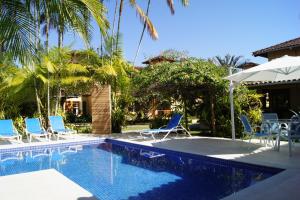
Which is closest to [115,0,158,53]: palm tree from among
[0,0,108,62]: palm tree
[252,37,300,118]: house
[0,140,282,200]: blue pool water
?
[252,37,300,118]: house

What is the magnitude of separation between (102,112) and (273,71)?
27.8 ft

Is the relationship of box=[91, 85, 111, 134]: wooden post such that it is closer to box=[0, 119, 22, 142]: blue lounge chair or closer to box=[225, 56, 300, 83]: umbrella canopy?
box=[0, 119, 22, 142]: blue lounge chair

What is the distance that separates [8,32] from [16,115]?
11.1 m

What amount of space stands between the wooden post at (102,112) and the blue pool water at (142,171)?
3.85 m

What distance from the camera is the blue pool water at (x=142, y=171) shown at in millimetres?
6277

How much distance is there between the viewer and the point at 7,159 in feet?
33.4

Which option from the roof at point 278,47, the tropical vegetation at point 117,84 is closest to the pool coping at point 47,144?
the tropical vegetation at point 117,84

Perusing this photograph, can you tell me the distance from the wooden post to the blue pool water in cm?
385

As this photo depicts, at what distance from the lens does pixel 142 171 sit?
8109 mm

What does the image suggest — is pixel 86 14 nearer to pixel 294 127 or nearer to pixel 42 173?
pixel 42 173

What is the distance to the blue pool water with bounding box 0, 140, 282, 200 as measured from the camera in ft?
20.6

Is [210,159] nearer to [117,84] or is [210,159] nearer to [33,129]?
[33,129]

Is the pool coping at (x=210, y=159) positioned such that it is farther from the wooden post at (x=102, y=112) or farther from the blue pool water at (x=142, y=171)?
the wooden post at (x=102, y=112)

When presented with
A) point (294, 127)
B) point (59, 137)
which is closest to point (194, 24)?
point (59, 137)
